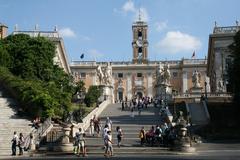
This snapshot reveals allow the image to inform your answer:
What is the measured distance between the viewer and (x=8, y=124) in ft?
135

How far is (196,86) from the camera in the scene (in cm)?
A: 7156

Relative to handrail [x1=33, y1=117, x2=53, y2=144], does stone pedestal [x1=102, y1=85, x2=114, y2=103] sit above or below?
above

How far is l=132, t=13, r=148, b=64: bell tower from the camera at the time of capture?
449ft

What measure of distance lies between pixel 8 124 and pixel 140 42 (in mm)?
99207

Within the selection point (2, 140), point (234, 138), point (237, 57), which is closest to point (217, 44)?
point (237, 57)

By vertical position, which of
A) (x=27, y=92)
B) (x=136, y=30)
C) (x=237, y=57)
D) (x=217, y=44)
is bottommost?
(x=27, y=92)

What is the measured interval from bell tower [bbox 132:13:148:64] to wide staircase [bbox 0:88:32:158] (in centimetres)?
8602

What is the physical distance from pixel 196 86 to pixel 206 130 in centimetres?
3109

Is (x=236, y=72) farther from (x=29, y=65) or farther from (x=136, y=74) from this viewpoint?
(x=136, y=74)

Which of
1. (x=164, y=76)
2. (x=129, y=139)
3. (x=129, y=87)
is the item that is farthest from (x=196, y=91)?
(x=129, y=87)

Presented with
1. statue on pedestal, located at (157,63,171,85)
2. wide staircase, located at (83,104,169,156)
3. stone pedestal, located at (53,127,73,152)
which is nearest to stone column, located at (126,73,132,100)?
statue on pedestal, located at (157,63,171,85)

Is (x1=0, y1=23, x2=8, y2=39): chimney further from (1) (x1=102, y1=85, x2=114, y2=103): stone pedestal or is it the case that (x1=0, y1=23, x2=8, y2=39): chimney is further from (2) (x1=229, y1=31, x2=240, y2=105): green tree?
(2) (x1=229, y1=31, x2=240, y2=105): green tree

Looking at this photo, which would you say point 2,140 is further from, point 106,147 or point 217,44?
point 217,44

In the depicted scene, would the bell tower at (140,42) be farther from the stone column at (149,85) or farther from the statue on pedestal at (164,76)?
the statue on pedestal at (164,76)
